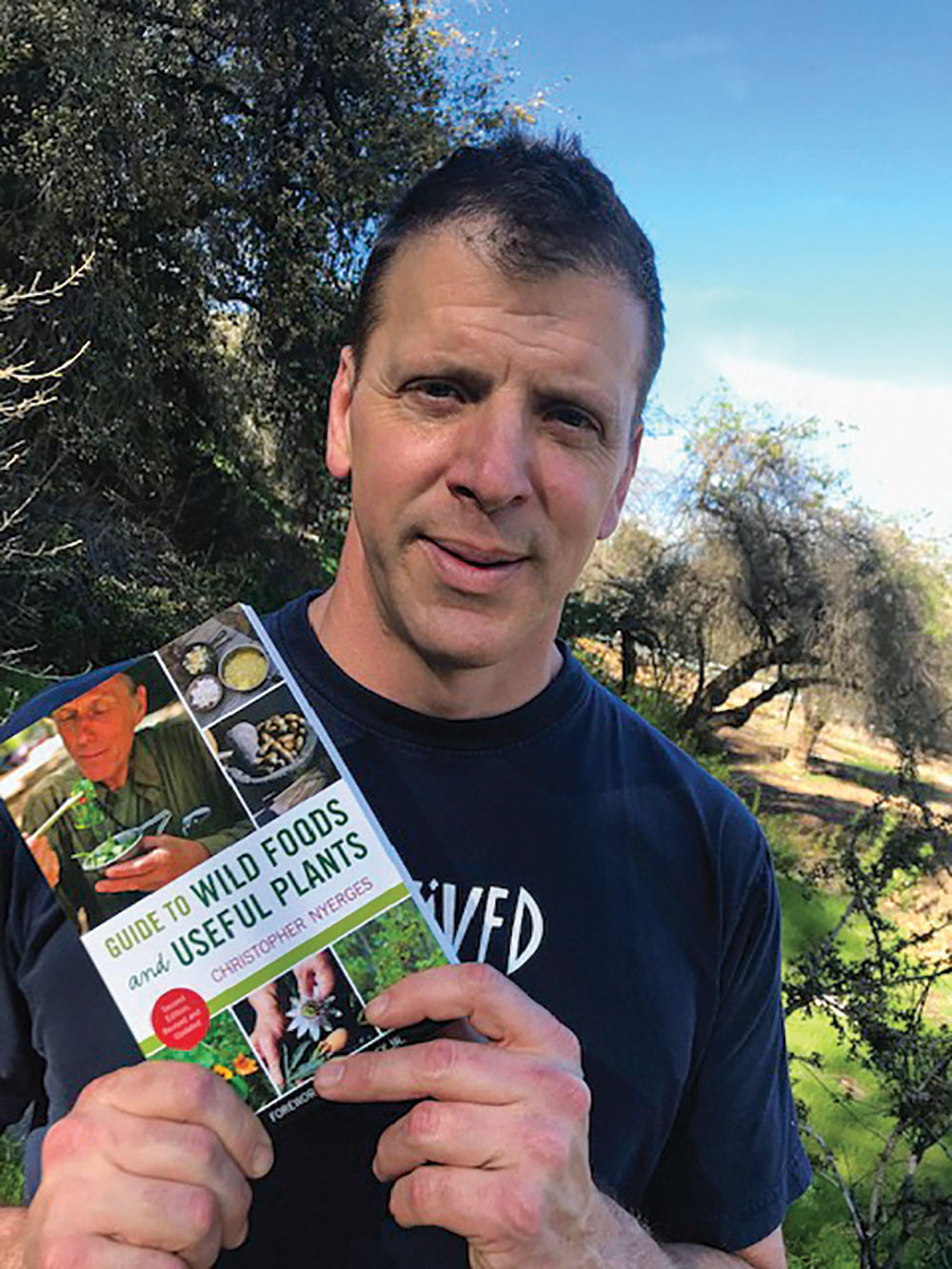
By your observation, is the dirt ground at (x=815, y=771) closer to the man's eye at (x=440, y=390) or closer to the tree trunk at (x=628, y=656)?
the tree trunk at (x=628, y=656)

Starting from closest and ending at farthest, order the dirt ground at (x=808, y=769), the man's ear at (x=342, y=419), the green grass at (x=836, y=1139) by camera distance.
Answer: the man's ear at (x=342, y=419), the green grass at (x=836, y=1139), the dirt ground at (x=808, y=769)

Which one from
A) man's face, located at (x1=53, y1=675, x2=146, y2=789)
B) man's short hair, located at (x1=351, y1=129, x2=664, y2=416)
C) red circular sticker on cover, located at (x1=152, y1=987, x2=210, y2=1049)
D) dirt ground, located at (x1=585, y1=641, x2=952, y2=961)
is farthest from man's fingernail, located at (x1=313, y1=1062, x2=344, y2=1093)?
dirt ground, located at (x1=585, y1=641, x2=952, y2=961)

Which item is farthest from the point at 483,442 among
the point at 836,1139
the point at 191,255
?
the point at 191,255

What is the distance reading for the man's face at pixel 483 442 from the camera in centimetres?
129

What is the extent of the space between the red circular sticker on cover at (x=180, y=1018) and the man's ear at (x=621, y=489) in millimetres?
879

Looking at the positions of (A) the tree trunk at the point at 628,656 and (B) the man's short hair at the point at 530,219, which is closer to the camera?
(B) the man's short hair at the point at 530,219

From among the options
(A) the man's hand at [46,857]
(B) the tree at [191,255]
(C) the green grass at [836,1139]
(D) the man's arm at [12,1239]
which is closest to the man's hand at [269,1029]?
(A) the man's hand at [46,857]

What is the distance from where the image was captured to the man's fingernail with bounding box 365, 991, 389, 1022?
96 cm

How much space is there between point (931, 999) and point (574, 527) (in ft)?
25.5

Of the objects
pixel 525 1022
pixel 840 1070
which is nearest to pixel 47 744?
pixel 525 1022

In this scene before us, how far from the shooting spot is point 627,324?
1.37m

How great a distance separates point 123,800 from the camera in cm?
104

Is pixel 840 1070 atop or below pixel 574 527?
below

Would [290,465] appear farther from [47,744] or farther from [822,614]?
[47,744]
